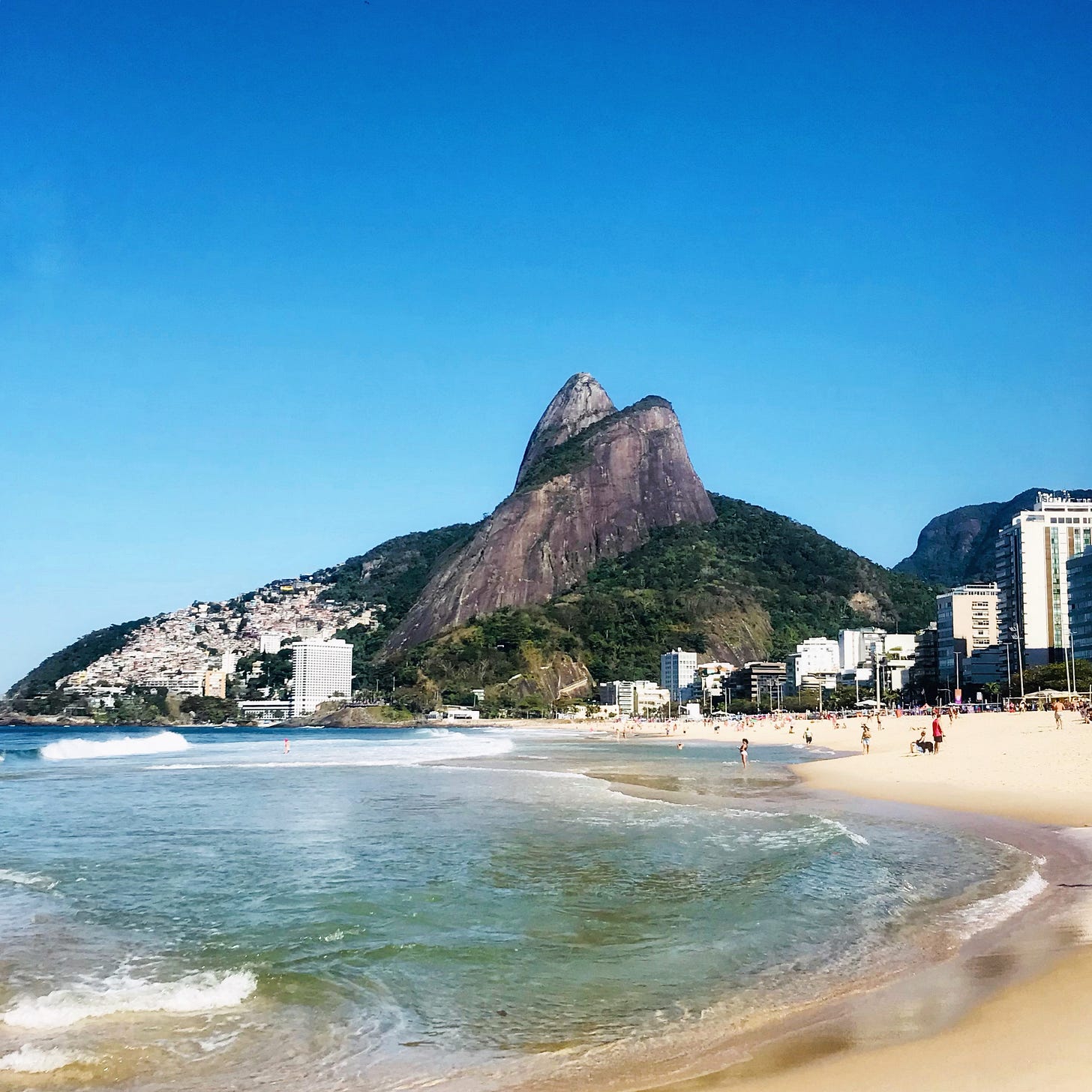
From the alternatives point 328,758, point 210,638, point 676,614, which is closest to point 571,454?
point 676,614

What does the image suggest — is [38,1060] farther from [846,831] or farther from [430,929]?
[846,831]

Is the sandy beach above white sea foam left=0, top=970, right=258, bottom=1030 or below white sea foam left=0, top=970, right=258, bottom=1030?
above

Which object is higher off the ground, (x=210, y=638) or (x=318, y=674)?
(x=210, y=638)

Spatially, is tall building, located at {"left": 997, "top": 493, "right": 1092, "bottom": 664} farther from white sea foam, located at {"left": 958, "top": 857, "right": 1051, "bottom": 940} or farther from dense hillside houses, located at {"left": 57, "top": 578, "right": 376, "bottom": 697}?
dense hillside houses, located at {"left": 57, "top": 578, "right": 376, "bottom": 697}

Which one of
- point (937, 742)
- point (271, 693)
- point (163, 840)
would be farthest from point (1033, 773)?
point (271, 693)

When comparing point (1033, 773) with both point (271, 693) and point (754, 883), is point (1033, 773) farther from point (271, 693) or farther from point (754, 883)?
point (271, 693)

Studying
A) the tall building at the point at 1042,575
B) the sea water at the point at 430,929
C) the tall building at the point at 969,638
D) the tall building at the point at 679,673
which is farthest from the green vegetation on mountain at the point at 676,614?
the sea water at the point at 430,929

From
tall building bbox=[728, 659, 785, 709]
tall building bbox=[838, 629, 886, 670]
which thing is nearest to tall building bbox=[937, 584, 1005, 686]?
tall building bbox=[728, 659, 785, 709]
